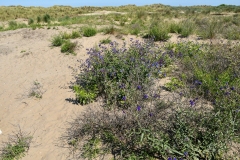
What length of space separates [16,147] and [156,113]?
2226 millimetres

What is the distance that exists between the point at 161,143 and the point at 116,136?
2.42ft

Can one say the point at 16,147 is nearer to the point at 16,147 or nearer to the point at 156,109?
the point at 16,147

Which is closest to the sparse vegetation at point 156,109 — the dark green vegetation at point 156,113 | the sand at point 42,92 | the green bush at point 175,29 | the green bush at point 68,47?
the dark green vegetation at point 156,113

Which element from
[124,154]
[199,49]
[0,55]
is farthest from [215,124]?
[0,55]

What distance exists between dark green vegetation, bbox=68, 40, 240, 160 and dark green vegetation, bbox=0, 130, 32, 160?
691 mm

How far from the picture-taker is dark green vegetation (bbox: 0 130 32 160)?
320cm

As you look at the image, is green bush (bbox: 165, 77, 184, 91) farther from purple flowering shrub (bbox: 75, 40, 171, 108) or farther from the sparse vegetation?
purple flowering shrub (bbox: 75, 40, 171, 108)

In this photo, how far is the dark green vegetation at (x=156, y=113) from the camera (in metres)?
2.67

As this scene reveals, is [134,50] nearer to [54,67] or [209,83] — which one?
[209,83]

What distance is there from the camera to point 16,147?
3312mm

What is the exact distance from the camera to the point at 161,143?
2.64 metres

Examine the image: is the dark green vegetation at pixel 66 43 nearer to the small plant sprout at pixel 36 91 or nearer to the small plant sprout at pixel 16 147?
the small plant sprout at pixel 36 91

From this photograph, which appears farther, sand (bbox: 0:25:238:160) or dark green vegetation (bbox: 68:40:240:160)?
sand (bbox: 0:25:238:160)

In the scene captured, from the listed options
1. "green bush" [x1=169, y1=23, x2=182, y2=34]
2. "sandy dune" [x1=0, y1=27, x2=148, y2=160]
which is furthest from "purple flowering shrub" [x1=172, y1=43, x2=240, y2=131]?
"green bush" [x1=169, y1=23, x2=182, y2=34]
